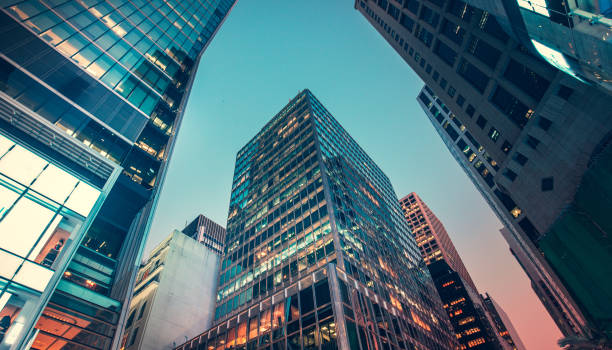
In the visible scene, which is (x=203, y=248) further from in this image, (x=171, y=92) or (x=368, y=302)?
(x=368, y=302)

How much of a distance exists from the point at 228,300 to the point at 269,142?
4212 cm

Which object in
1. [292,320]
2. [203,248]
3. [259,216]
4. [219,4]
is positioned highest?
[219,4]

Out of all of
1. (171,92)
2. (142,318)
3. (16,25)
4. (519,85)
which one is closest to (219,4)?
(171,92)

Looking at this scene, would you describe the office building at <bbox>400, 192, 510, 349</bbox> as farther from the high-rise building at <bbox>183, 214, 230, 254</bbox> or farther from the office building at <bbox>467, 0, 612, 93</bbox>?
the office building at <bbox>467, 0, 612, 93</bbox>

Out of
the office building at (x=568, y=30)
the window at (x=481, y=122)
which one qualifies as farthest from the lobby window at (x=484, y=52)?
the window at (x=481, y=122)

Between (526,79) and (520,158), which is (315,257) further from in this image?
(526,79)

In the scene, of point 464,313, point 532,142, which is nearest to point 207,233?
point 532,142

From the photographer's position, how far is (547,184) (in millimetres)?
29484

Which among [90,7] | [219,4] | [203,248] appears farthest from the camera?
[203,248]

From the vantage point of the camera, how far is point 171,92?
39.4 m

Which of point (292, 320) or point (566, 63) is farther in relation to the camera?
point (292, 320)

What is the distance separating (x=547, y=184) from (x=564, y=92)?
31.8 ft

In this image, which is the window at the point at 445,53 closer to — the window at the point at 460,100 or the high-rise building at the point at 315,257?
the window at the point at 460,100

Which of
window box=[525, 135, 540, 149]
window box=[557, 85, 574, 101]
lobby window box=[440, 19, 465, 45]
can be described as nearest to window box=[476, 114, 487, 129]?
window box=[525, 135, 540, 149]
